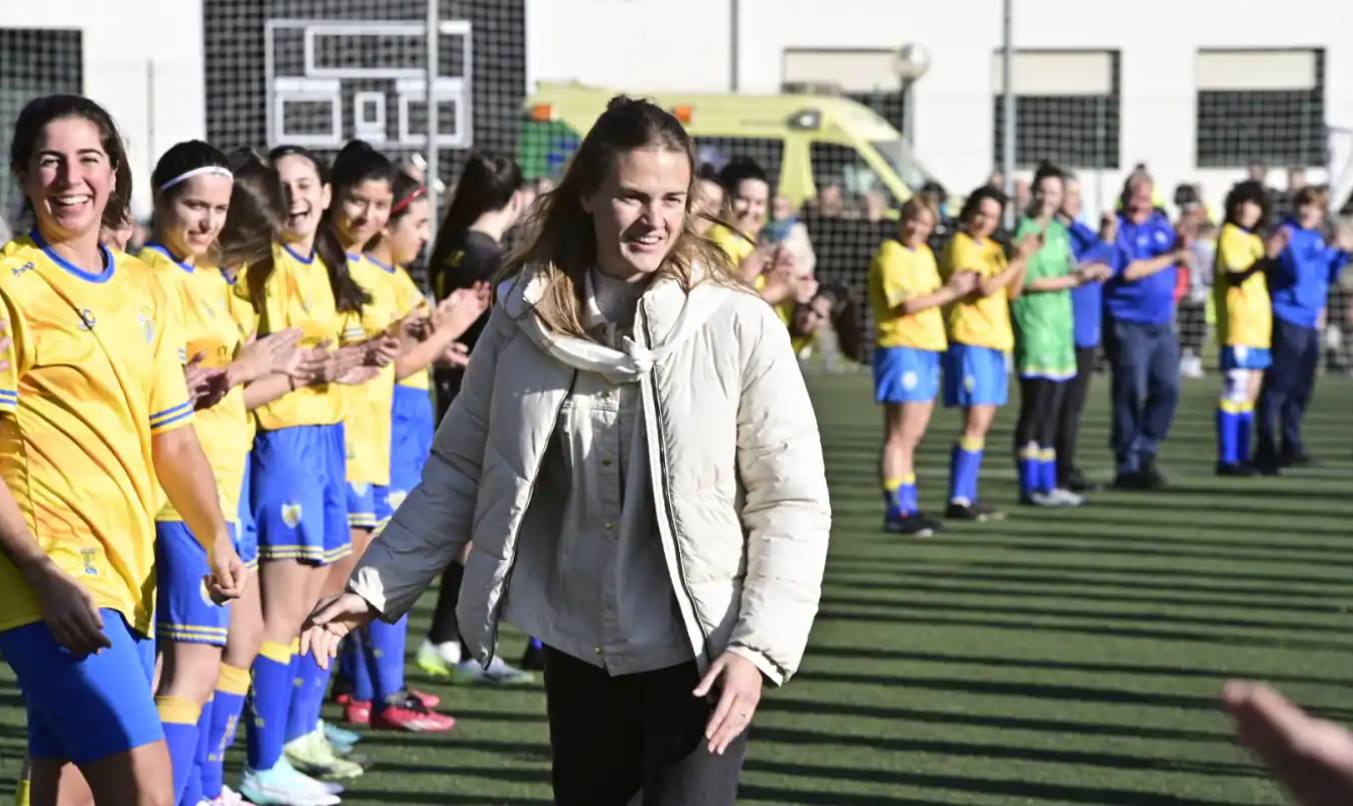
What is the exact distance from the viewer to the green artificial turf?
6.20 meters

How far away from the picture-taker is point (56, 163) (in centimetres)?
408

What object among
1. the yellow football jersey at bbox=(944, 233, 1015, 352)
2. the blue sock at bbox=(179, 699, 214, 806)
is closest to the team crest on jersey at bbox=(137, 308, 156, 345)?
the blue sock at bbox=(179, 699, 214, 806)

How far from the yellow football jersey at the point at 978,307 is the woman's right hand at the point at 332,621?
8.17 m

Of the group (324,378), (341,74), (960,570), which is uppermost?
(341,74)

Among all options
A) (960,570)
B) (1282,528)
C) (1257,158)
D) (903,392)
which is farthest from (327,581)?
(1257,158)

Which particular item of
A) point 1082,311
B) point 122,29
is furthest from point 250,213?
point 122,29

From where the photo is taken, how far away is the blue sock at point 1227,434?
46.6 ft

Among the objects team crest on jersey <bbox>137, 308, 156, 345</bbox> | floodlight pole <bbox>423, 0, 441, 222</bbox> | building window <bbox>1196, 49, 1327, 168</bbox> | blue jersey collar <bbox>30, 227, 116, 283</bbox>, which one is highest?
building window <bbox>1196, 49, 1327, 168</bbox>

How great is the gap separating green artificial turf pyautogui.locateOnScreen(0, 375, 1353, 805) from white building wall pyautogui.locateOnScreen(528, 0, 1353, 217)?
1462cm

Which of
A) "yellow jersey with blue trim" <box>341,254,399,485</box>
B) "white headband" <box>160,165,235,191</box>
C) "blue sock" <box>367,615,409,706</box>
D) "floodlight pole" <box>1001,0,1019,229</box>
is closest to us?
"white headband" <box>160,165,235,191</box>

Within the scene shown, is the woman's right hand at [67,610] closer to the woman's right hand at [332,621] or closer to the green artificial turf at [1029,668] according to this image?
the woman's right hand at [332,621]

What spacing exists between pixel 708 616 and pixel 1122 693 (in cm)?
410

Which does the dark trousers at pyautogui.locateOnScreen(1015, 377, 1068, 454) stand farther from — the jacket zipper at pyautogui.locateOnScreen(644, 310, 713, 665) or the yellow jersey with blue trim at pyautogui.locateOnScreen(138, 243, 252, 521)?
the jacket zipper at pyautogui.locateOnScreen(644, 310, 713, 665)

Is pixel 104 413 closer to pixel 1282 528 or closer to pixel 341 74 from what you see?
pixel 1282 528
